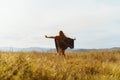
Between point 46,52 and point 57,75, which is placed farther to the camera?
point 46,52

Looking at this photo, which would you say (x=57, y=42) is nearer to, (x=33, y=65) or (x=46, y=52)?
(x=46, y=52)

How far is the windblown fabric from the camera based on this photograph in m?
22.4

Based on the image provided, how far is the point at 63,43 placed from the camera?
885 inches

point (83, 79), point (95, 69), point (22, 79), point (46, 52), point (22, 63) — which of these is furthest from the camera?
point (46, 52)

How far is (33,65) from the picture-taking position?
33.0ft

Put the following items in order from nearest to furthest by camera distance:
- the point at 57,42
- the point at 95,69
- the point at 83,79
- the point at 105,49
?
1. the point at 83,79
2. the point at 95,69
3. the point at 57,42
4. the point at 105,49

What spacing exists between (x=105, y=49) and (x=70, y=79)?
17.1 metres

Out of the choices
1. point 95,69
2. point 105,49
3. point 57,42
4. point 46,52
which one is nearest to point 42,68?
point 95,69

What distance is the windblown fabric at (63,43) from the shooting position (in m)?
22.4

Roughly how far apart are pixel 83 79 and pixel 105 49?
54.0 ft

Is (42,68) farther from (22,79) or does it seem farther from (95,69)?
(95,69)

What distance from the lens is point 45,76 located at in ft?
32.7

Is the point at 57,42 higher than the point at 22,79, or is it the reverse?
the point at 57,42

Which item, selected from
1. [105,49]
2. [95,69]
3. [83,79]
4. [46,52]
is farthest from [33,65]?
[105,49]
